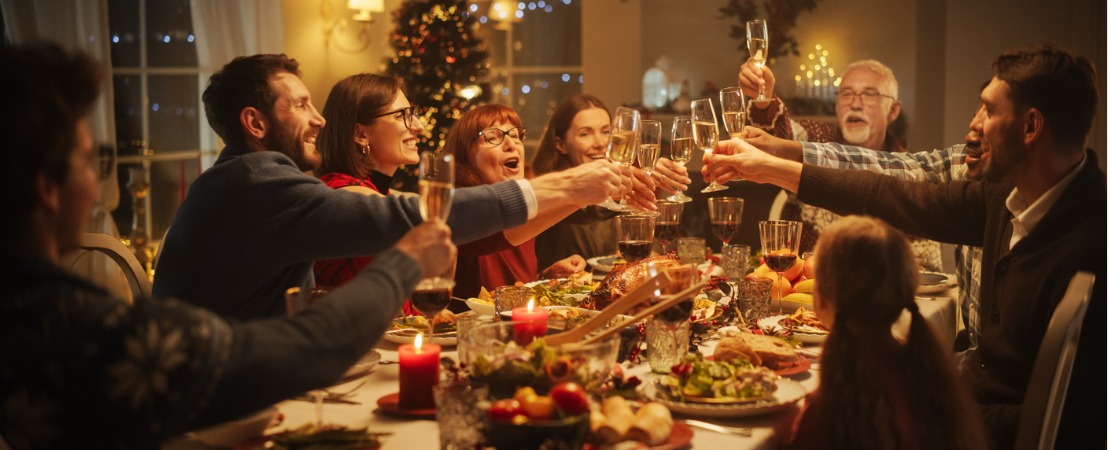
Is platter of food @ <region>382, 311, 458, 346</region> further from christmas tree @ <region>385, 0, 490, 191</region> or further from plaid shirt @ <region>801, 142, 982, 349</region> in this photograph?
christmas tree @ <region>385, 0, 490, 191</region>

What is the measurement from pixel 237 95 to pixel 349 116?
27.7 inches

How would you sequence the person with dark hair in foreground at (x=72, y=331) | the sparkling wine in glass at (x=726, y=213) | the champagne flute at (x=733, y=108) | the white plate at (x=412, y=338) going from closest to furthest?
the person with dark hair in foreground at (x=72, y=331) → the white plate at (x=412, y=338) → the champagne flute at (x=733, y=108) → the sparkling wine in glass at (x=726, y=213)

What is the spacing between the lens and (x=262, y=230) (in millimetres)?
1953

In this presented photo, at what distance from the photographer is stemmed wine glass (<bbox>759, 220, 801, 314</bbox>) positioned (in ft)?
8.11

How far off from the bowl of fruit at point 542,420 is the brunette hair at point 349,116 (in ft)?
5.58

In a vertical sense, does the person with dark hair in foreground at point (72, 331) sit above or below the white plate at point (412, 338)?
above

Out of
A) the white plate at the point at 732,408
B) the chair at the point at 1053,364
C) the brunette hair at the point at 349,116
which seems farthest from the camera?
the brunette hair at the point at 349,116

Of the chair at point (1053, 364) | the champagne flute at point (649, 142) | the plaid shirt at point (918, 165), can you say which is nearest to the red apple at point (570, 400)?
the chair at point (1053, 364)

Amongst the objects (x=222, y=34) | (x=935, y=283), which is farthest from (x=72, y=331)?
(x=222, y=34)

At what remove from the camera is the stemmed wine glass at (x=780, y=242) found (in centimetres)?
247

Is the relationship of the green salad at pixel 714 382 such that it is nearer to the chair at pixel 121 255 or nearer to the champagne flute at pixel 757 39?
the champagne flute at pixel 757 39

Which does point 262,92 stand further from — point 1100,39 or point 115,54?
point 1100,39

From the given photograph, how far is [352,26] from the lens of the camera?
6.94m

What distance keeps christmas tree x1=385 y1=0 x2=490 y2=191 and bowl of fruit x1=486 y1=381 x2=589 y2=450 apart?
16.5 feet
